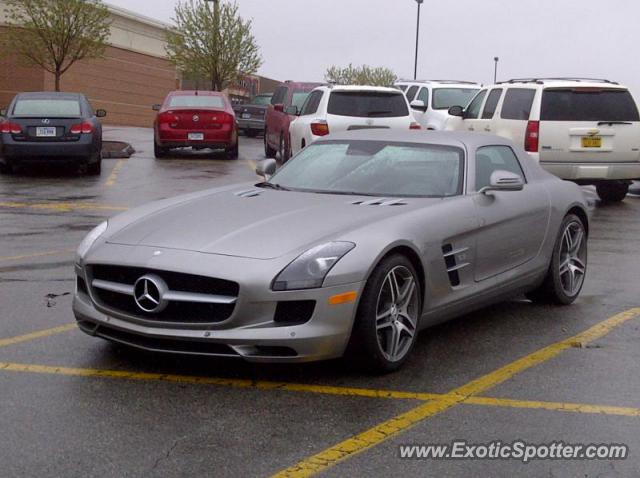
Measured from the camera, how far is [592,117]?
49.6 ft

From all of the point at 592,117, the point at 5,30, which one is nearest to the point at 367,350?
the point at 592,117

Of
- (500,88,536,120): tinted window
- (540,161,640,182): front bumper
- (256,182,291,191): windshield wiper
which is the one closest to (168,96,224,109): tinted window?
(500,88,536,120): tinted window

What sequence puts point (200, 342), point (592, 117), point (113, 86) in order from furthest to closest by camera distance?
point (113, 86), point (592, 117), point (200, 342)

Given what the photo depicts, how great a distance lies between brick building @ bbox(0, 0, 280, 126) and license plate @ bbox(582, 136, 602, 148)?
3016cm

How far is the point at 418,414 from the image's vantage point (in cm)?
510

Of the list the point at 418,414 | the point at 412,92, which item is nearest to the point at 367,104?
the point at 412,92

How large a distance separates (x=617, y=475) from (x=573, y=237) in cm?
385

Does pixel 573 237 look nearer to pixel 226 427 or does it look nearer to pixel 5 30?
pixel 226 427

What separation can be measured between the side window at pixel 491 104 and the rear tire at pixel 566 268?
29.9ft

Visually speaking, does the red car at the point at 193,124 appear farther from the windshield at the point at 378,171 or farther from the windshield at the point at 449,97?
the windshield at the point at 378,171

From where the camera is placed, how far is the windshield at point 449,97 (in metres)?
23.8

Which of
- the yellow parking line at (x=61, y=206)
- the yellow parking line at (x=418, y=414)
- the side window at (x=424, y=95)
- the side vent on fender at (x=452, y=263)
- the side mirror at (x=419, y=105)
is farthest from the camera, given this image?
the side window at (x=424, y=95)

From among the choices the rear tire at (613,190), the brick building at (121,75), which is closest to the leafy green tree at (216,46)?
the brick building at (121,75)

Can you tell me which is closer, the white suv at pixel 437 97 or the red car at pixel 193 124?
the red car at pixel 193 124
